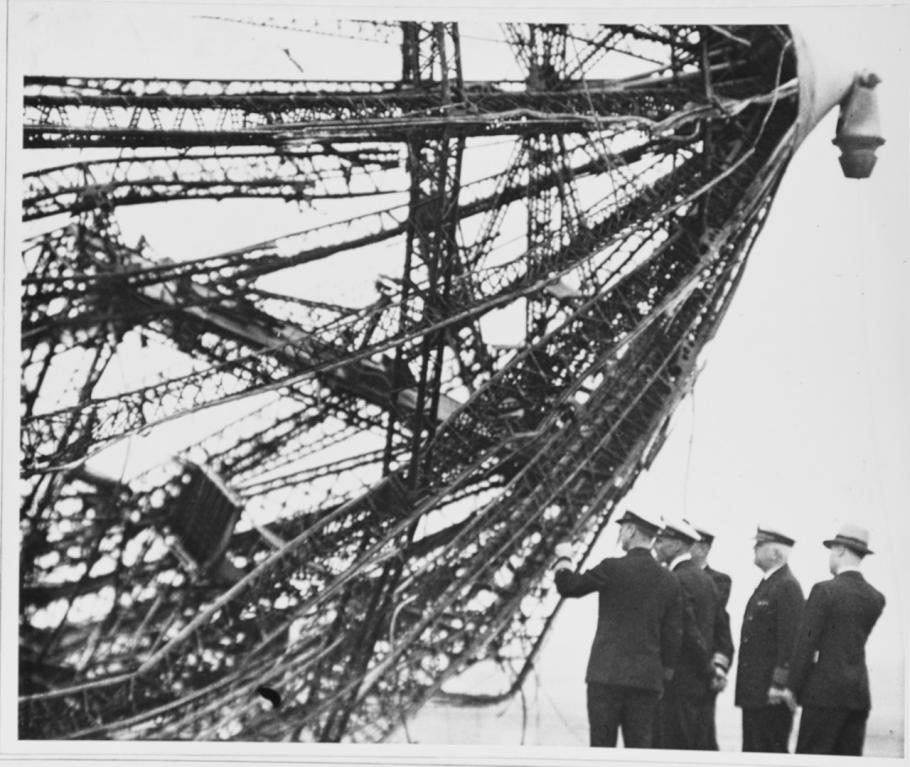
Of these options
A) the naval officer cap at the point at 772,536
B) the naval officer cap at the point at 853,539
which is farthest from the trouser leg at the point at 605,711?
the naval officer cap at the point at 853,539

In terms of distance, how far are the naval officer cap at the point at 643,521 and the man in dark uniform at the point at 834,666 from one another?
686mm

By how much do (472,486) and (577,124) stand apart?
1632 millimetres

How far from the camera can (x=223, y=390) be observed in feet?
20.5

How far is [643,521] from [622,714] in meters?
0.80

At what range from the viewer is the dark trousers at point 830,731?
19.4 ft

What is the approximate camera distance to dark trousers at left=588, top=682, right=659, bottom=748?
5.93 meters

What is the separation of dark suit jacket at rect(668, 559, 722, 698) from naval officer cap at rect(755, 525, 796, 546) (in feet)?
0.97

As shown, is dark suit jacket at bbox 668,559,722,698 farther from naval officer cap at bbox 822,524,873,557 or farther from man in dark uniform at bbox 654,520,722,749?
naval officer cap at bbox 822,524,873,557

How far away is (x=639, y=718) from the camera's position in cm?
595

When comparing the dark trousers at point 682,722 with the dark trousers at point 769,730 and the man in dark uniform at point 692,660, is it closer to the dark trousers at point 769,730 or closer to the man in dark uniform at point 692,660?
the man in dark uniform at point 692,660

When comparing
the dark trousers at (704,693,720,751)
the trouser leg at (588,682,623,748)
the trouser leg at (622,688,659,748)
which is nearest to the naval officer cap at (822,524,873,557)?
the dark trousers at (704,693,720,751)

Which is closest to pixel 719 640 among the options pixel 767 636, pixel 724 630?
pixel 724 630

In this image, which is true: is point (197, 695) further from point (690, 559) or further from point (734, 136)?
point (734, 136)

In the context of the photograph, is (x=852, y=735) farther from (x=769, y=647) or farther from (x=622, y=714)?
(x=622, y=714)
